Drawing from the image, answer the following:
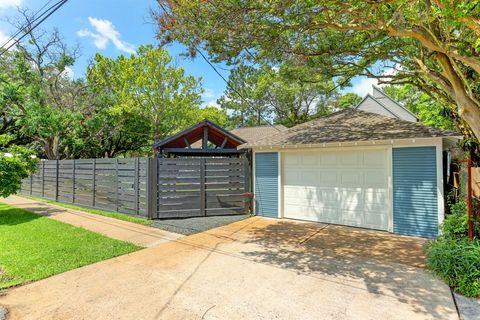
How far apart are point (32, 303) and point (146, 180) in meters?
4.63

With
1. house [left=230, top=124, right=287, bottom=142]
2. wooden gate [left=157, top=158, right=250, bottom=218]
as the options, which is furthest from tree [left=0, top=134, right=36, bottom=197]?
house [left=230, top=124, right=287, bottom=142]

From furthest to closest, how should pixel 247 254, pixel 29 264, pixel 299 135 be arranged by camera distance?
1. pixel 299 135
2. pixel 247 254
3. pixel 29 264

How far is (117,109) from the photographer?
56.5 feet

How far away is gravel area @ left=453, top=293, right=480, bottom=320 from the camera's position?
302cm

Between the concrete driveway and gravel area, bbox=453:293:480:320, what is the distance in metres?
0.09

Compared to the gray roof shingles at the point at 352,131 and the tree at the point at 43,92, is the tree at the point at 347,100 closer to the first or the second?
the gray roof shingles at the point at 352,131

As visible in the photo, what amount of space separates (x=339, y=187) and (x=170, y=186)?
4.84 metres

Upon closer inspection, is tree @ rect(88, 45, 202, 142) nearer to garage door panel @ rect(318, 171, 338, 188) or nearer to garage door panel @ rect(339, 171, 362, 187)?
garage door panel @ rect(318, 171, 338, 188)

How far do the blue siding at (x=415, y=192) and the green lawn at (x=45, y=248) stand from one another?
6.03 m

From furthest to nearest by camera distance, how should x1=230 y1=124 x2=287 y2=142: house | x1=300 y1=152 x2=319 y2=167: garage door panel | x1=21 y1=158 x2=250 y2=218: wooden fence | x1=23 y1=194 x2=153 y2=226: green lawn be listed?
x1=230 y1=124 x2=287 y2=142: house < x1=21 y1=158 x2=250 y2=218: wooden fence < x1=300 y1=152 x2=319 y2=167: garage door panel < x1=23 y1=194 x2=153 y2=226: green lawn

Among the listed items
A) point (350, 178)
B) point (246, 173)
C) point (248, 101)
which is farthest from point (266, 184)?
point (248, 101)

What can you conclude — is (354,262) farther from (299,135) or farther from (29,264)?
(29,264)

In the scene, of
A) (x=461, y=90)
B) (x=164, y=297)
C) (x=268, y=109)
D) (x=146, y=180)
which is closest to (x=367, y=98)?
(x=268, y=109)

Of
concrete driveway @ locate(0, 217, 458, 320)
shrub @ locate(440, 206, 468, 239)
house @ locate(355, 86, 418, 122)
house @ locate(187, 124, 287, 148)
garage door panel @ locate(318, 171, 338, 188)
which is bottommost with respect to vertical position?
concrete driveway @ locate(0, 217, 458, 320)
